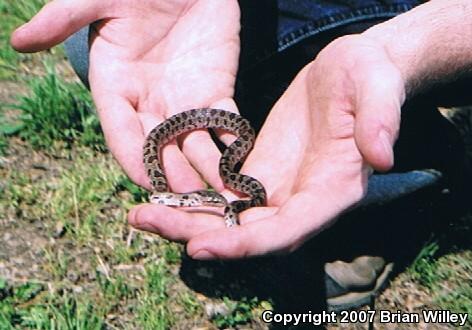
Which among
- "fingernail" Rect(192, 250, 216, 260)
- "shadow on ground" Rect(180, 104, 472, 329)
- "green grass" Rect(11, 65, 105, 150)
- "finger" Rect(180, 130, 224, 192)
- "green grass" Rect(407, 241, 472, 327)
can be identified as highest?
"fingernail" Rect(192, 250, 216, 260)

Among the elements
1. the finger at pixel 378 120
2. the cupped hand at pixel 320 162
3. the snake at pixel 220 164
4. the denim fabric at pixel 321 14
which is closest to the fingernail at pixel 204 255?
the cupped hand at pixel 320 162

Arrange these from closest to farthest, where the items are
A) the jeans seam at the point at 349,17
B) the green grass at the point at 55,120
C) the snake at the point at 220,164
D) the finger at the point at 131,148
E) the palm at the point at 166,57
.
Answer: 1. the snake at the point at 220,164
2. the finger at the point at 131,148
3. the palm at the point at 166,57
4. the jeans seam at the point at 349,17
5. the green grass at the point at 55,120

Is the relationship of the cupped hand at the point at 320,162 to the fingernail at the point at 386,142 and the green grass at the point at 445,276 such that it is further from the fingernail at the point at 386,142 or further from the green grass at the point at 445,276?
the green grass at the point at 445,276

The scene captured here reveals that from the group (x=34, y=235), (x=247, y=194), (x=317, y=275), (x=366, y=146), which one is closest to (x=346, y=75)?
(x=366, y=146)

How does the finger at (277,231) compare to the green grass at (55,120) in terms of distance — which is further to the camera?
the green grass at (55,120)

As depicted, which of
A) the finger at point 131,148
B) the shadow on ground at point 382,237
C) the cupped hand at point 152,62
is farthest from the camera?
the shadow on ground at point 382,237

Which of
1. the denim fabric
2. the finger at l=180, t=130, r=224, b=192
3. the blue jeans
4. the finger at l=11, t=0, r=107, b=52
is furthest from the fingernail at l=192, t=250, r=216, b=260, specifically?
the denim fabric

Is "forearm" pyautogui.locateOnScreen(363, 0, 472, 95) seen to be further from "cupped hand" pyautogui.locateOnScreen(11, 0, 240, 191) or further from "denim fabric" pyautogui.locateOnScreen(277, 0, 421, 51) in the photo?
"cupped hand" pyautogui.locateOnScreen(11, 0, 240, 191)
